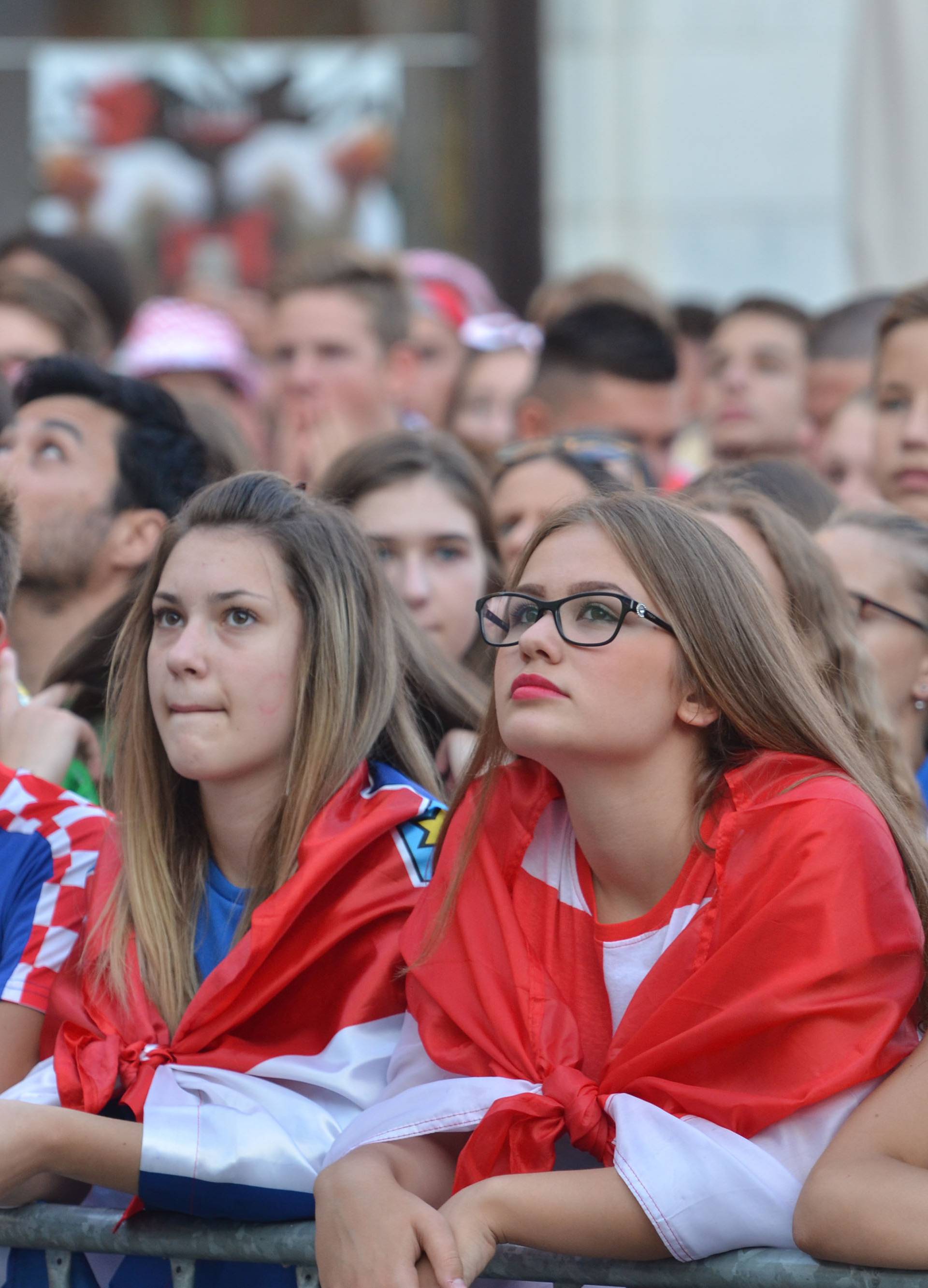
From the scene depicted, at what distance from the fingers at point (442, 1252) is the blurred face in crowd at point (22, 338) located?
3834 mm

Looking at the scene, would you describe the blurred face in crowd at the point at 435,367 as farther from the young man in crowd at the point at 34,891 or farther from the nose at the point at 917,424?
the young man in crowd at the point at 34,891

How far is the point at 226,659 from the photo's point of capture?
2.80 metres

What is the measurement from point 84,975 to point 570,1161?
0.85 metres

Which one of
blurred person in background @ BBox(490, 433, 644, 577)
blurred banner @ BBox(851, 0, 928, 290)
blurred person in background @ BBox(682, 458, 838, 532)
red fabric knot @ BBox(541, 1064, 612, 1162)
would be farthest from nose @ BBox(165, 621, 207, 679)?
blurred banner @ BBox(851, 0, 928, 290)

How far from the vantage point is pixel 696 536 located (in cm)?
249

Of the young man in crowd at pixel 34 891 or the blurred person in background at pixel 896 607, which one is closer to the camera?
the young man in crowd at pixel 34 891

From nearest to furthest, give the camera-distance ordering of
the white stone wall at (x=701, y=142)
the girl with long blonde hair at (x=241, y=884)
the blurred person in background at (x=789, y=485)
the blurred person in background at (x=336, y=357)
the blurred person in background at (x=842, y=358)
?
1. the girl with long blonde hair at (x=241, y=884)
2. the blurred person in background at (x=789, y=485)
3. the blurred person in background at (x=336, y=357)
4. the blurred person in background at (x=842, y=358)
5. the white stone wall at (x=701, y=142)

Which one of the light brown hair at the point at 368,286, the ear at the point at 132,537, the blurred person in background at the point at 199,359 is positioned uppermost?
the light brown hair at the point at 368,286

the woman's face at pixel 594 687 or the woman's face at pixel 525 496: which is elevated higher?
the woman's face at pixel 525 496

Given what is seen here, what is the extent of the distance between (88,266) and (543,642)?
4.92 m

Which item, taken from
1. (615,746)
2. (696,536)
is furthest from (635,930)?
(696,536)

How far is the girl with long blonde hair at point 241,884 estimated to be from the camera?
2.48 metres

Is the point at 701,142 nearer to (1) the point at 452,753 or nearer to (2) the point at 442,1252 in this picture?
(1) the point at 452,753

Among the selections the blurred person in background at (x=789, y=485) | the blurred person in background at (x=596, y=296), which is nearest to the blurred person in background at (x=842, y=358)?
the blurred person in background at (x=596, y=296)
